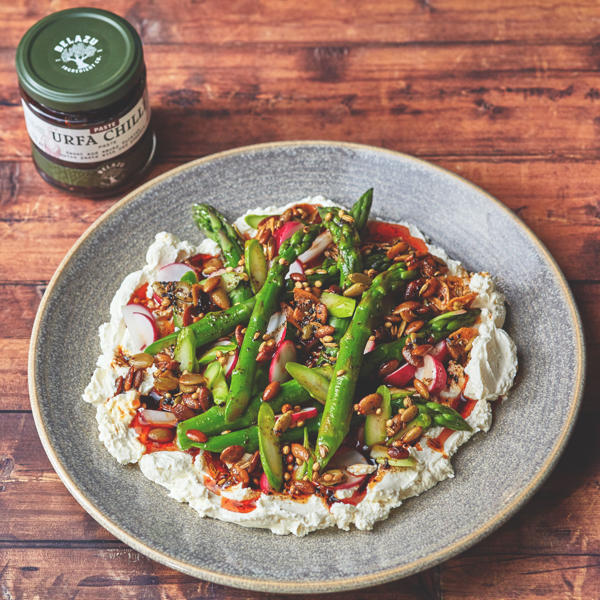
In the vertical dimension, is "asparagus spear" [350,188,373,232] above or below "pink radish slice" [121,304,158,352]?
above

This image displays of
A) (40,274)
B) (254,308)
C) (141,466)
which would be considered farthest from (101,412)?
(40,274)

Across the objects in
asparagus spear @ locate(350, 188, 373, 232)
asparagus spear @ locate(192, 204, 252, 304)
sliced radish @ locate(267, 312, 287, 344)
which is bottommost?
sliced radish @ locate(267, 312, 287, 344)

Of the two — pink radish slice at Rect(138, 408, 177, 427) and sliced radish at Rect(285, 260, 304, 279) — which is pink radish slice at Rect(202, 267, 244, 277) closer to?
sliced radish at Rect(285, 260, 304, 279)

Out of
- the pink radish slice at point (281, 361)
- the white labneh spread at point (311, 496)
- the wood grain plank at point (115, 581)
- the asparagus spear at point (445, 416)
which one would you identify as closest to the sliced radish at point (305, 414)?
the pink radish slice at point (281, 361)

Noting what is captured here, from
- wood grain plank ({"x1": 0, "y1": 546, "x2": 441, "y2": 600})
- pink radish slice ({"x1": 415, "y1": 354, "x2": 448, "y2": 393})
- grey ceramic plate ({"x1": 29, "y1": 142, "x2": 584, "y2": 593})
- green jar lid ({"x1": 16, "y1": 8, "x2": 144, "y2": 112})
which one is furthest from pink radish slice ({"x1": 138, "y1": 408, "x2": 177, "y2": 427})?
green jar lid ({"x1": 16, "y1": 8, "x2": 144, "y2": 112})

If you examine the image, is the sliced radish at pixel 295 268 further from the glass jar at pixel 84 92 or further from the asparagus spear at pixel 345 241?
the glass jar at pixel 84 92

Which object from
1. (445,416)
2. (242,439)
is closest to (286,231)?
(242,439)

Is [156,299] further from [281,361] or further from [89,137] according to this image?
[89,137]
